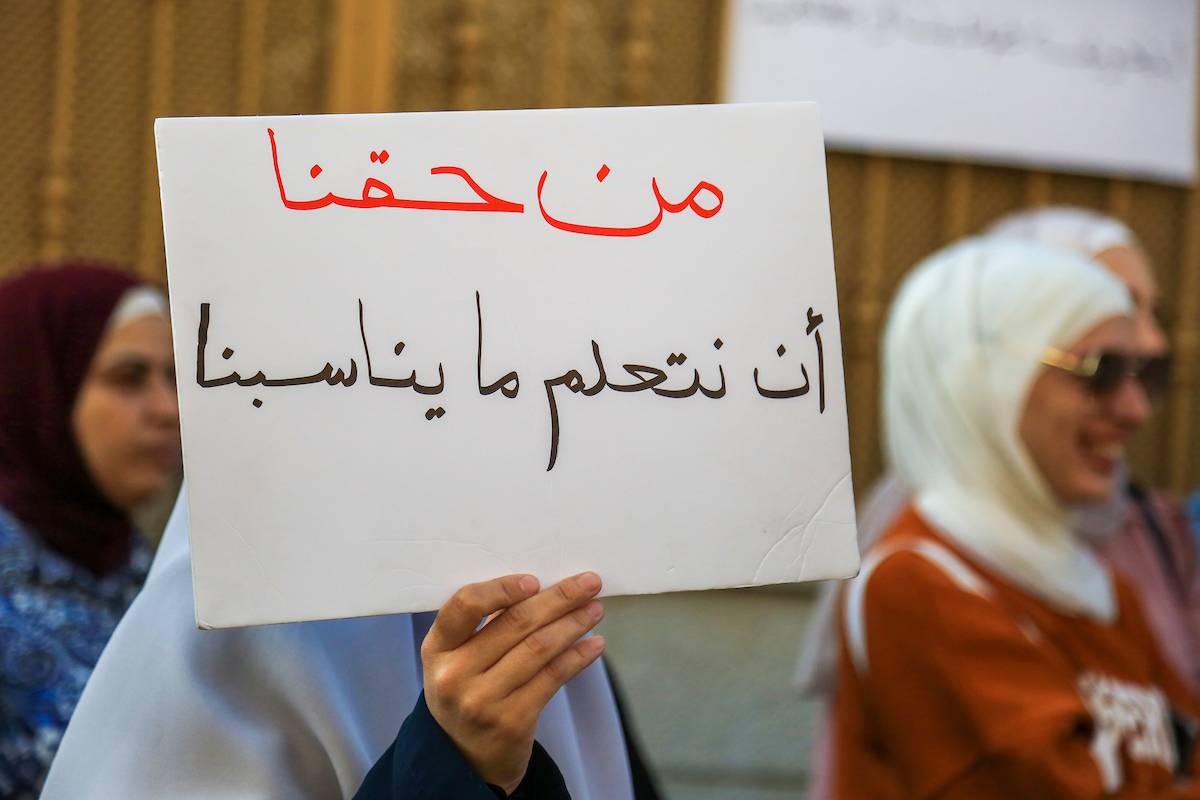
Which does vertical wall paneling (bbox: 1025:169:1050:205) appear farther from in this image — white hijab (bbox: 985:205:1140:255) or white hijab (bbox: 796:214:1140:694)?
white hijab (bbox: 985:205:1140:255)

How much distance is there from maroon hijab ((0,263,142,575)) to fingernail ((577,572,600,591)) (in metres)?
1.11

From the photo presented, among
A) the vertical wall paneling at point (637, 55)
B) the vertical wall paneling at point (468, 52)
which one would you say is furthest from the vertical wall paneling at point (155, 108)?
the vertical wall paneling at point (637, 55)

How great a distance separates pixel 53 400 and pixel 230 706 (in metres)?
0.98

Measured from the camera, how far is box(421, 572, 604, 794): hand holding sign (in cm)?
85

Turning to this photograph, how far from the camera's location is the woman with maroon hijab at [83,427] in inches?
67.2

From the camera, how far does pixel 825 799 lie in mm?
1813

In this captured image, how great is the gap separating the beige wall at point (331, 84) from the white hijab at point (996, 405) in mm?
1068

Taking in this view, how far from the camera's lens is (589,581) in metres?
0.88

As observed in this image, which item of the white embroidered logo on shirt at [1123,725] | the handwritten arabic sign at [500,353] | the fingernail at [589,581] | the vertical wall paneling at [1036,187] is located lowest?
the white embroidered logo on shirt at [1123,725]

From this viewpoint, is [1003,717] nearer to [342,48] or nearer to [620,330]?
[620,330]

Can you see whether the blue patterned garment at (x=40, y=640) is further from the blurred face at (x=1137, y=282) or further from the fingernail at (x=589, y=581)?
the blurred face at (x=1137, y=282)

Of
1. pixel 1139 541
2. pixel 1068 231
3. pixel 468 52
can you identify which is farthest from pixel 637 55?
pixel 1139 541

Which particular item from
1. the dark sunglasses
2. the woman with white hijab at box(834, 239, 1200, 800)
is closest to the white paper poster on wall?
the woman with white hijab at box(834, 239, 1200, 800)

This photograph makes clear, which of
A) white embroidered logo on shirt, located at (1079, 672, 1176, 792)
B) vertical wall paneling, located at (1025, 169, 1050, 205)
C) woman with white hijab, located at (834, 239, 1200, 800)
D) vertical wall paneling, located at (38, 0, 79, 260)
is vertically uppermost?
vertical wall paneling, located at (38, 0, 79, 260)
